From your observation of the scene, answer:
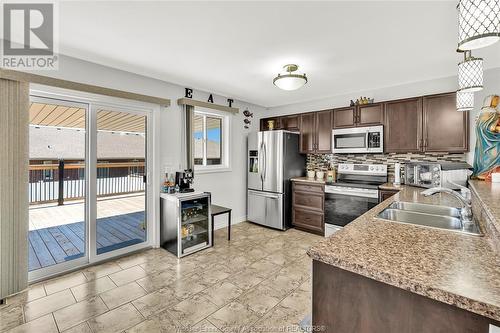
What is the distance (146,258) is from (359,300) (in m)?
2.98

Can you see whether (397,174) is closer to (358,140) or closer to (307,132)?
(358,140)

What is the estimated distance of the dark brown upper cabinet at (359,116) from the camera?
3788 mm

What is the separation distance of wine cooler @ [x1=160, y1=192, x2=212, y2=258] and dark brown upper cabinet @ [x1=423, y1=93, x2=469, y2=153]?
11.0 ft

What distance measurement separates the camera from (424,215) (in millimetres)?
1857

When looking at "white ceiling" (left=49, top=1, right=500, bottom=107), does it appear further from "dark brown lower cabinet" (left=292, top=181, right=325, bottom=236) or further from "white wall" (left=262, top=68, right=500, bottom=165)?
"dark brown lower cabinet" (left=292, top=181, right=325, bottom=236)

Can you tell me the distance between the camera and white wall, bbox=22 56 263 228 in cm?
284

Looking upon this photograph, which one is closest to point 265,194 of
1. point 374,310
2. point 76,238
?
point 76,238

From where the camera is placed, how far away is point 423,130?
3.38 m

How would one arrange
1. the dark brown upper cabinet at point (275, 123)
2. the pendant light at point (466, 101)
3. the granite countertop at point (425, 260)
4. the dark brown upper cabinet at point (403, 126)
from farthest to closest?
the dark brown upper cabinet at point (275, 123)
the dark brown upper cabinet at point (403, 126)
the pendant light at point (466, 101)
the granite countertop at point (425, 260)

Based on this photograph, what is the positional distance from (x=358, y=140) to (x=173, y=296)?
11.5 feet

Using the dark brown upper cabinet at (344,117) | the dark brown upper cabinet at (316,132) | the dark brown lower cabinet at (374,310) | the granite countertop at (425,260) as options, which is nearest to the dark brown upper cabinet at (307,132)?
the dark brown upper cabinet at (316,132)

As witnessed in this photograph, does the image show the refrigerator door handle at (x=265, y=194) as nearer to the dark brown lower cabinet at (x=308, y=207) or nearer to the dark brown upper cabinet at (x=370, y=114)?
the dark brown lower cabinet at (x=308, y=207)

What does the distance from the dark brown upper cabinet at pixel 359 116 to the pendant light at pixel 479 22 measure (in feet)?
9.87
